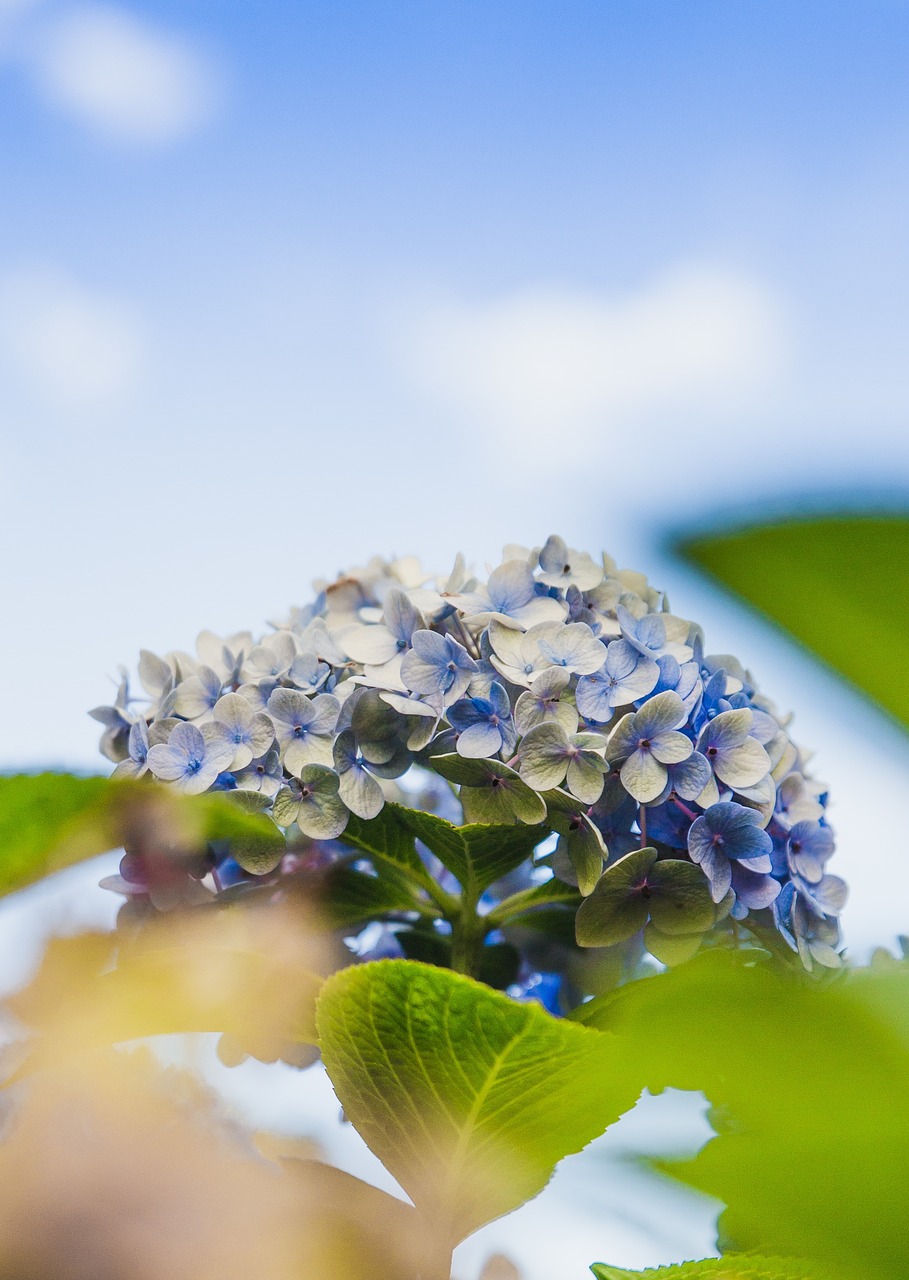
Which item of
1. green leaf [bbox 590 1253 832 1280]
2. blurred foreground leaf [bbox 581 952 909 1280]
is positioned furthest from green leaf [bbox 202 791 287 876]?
blurred foreground leaf [bbox 581 952 909 1280]

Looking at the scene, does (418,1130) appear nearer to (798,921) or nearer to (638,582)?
(798,921)

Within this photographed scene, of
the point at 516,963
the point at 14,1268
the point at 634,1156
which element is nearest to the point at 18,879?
the point at 14,1268

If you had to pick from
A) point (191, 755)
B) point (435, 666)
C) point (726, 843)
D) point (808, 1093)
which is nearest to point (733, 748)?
point (726, 843)

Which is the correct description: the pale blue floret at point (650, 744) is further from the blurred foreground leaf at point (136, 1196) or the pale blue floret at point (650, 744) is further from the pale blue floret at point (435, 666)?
the blurred foreground leaf at point (136, 1196)

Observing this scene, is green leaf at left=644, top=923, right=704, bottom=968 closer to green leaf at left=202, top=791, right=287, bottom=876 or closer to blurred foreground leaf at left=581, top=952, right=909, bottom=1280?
green leaf at left=202, top=791, right=287, bottom=876

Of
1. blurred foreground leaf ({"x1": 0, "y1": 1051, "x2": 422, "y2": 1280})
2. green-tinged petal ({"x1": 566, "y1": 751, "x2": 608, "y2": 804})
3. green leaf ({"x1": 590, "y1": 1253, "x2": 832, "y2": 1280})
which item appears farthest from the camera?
green-tinged petal ({"x1": 566, "y1": 751, "x2": 608, "y2": 804})

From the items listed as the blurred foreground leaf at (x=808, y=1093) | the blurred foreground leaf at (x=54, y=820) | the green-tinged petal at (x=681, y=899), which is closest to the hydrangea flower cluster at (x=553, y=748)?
the green-tinged petal at (x=681, y=899)

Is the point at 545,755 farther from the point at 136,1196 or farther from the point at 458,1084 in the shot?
the point at 136,1196
